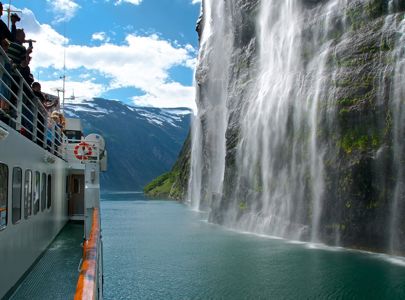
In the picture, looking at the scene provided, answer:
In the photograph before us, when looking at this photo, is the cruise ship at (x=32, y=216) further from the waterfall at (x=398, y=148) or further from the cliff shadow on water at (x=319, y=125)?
the waterfall at (x=398, y=148)

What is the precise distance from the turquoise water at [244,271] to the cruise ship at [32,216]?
112 inches

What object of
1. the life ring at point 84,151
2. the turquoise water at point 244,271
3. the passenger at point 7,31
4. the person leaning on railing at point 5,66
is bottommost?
the turquoise water at point 244,271

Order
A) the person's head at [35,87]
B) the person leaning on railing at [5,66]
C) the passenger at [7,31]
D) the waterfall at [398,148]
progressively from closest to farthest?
the person leaning on railing at [5,66]
the passenger at [7,31]
the person's head at [35,87]
the waterfall at [398,148]

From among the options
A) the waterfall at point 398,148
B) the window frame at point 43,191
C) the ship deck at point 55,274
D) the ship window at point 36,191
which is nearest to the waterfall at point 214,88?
the waterfall at point 398,148

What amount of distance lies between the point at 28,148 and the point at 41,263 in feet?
15.6

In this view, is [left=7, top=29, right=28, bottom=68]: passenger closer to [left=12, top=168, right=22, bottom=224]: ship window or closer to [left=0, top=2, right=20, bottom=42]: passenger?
[left=0, top=2, right=20, bottom=42]: passenger

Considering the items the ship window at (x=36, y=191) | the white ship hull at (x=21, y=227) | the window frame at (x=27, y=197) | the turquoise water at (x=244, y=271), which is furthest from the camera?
the turquoise water at (x=244, y=271)

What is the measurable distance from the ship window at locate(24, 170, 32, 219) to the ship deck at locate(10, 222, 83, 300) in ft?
6.04

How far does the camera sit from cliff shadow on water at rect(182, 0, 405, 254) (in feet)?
75.3

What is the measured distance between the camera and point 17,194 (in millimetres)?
11211

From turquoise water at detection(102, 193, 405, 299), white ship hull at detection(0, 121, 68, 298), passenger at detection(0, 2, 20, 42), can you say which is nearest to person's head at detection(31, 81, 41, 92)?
passenger at detection(0, 2, 20, 42)

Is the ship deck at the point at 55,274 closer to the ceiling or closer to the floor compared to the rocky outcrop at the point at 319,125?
closer to the floor

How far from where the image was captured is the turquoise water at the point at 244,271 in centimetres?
1512

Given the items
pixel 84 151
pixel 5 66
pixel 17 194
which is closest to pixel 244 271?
pixel 84 151
